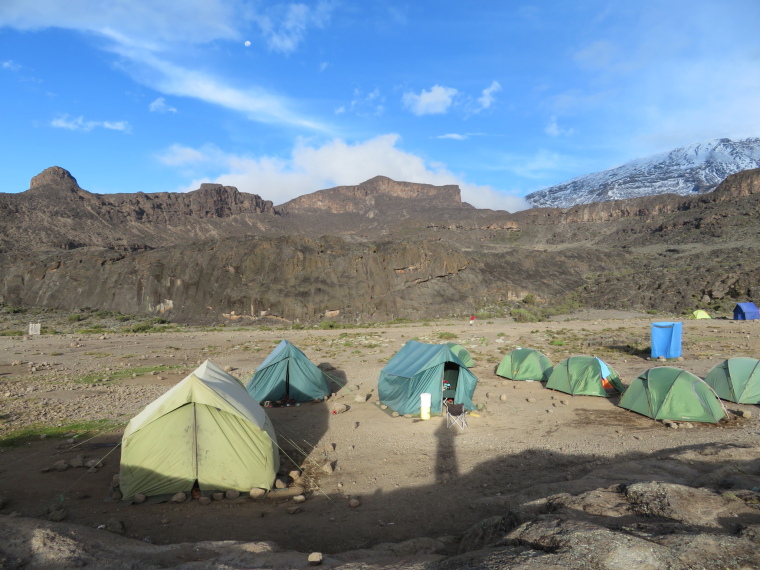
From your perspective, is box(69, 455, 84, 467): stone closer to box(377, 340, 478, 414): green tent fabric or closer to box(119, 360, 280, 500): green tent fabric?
box(119, 360, 280, 500): green tent fabric

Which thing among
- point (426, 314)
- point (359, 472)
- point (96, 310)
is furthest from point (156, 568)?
point (96, 310)

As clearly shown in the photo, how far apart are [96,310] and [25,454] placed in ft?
164

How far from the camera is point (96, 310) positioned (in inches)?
2023

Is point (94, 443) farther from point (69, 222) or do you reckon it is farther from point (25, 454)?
point (69, 222)

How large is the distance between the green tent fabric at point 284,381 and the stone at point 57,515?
7.21m

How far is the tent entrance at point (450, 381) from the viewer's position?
1401 centimetres

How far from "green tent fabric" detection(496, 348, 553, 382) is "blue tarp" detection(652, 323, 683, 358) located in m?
7.68

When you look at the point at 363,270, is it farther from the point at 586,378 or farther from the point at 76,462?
the point at 76,462

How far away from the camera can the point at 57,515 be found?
686 cm

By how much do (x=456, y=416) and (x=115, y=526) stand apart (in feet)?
27.9

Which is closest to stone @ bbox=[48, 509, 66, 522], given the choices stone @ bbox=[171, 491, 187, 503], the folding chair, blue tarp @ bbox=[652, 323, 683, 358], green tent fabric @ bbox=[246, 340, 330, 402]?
stone @ bbox=[171, 491, 187, 503]

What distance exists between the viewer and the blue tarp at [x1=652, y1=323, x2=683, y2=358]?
2078 cm

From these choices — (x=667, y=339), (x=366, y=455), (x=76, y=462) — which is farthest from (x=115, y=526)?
(x=667, y=339)

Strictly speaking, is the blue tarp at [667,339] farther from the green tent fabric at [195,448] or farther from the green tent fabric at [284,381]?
the green tent fabric at [195,448]
